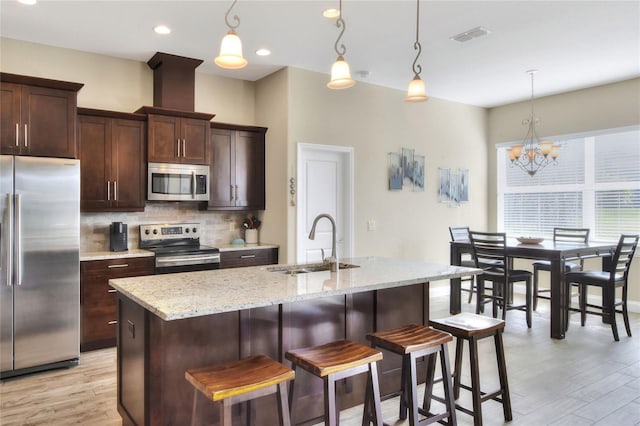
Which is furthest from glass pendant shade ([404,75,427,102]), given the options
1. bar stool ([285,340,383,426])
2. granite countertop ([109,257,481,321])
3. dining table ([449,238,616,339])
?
dining table ([449,238,616,339])

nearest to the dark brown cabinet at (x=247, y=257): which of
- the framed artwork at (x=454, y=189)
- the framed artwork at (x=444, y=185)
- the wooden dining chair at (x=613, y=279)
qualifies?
the framed artwork at (x=444, y=185)

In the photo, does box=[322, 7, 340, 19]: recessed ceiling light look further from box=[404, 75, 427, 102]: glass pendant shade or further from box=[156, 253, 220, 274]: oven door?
box=[156, 253, 220, 274]: oven door

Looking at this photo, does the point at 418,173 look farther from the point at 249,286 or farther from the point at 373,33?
the point at 249,286

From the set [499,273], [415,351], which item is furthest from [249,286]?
[499,273]

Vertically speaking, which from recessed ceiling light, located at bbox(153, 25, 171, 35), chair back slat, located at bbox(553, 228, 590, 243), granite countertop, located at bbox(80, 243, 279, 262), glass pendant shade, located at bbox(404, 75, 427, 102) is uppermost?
recessed ceiling light, located at bbox(153, 25, 171, 35)

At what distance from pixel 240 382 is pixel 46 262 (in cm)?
264

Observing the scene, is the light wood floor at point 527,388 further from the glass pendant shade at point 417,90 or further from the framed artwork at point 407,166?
the framed artwork at point 407,166

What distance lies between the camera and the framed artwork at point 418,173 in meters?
6.25

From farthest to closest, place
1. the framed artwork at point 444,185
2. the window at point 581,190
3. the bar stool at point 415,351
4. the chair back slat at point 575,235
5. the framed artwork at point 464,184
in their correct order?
the framed artwork at point 464,184 → the framed artwork at point 444,185 → the window at point 581,190 → the chair back slat at point 575,235 → the bar stool at point 415,351

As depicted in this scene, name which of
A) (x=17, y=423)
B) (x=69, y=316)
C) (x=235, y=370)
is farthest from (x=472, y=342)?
(x=69, y=316)

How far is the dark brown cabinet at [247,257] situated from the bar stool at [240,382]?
2859 mm

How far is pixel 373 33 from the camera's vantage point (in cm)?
409

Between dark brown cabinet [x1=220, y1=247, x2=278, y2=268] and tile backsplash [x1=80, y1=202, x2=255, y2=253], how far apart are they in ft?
1.70

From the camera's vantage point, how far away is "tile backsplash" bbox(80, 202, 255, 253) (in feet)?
15.0
